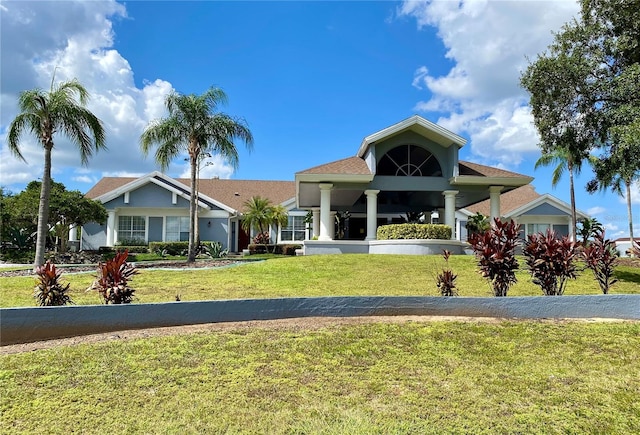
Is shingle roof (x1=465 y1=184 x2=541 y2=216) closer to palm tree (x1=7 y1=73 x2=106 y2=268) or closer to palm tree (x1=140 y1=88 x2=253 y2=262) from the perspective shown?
palm tree (x1=140 y1=88 x2=253 y2=262)

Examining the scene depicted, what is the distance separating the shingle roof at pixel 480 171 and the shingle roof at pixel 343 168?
15.5 feet

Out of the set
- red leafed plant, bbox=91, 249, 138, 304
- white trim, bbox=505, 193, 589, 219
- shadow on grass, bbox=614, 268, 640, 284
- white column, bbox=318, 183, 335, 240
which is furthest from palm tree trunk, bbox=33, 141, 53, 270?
white trim, bbox=505, 193, 589, 219

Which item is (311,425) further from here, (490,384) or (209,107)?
(209,107)

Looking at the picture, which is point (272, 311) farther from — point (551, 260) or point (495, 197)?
point (495, 197)

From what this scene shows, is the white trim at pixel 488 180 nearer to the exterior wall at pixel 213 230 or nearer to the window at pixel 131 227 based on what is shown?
the exterior wall at pixel 213 230

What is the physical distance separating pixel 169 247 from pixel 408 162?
15116mm

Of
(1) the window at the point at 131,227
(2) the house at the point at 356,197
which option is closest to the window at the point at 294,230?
(2) the house at the point at 356,197

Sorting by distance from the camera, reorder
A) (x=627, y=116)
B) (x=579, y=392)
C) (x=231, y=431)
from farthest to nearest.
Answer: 1. (x=627, y=116)
2. (x=579, y=392)
3. (x=231, y=431)

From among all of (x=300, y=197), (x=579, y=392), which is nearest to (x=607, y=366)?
(x=579, y=392)

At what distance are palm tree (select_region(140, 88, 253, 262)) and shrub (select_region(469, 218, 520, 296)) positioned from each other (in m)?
13.6

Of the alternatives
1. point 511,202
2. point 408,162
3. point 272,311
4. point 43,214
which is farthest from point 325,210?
point 511,202

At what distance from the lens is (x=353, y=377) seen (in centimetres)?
492

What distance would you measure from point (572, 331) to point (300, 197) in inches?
752

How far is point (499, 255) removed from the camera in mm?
8656
